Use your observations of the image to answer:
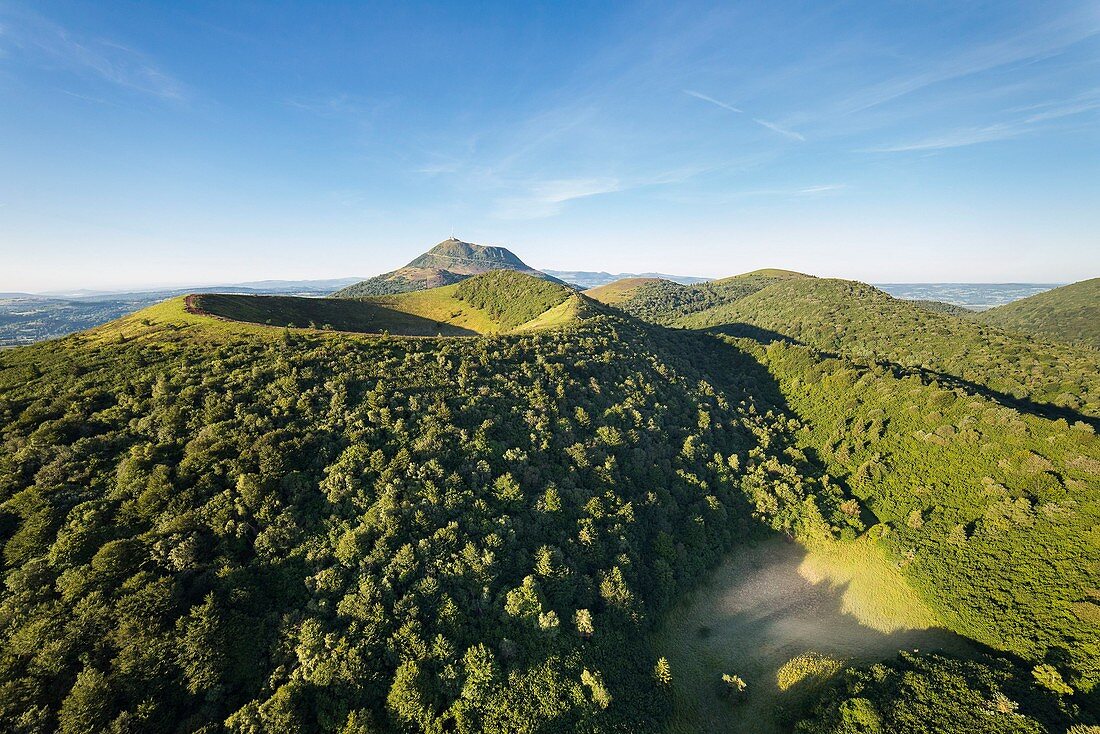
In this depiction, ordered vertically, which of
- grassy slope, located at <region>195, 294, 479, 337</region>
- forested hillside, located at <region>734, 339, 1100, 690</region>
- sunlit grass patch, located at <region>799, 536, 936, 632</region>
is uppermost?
grassy slope, located at <region>195, 294, 479, 337</region>

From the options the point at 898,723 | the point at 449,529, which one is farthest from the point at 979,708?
the point at 449,529

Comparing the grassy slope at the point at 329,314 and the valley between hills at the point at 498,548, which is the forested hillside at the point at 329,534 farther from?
the grassy slope at the point at 329,314

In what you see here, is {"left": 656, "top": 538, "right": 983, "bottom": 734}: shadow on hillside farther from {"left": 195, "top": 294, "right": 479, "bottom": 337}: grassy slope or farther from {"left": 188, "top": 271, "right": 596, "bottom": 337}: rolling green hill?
{"left": 195, "top": 294, "right": 479, "bottom": 337}: grassy slope

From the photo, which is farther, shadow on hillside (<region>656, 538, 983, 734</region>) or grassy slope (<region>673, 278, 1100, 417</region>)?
grassy slope (<region>673, 278, 1100, 417</region>)

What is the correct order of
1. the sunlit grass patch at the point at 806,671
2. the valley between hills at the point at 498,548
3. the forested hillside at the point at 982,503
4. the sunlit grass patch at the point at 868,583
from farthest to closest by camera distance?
the sunlit grass patch at the point at 868,583
the forested hillside at the point at 982,503
the sunlit grass patch at the point at 806,671
the valley between hills at the point at 498,548

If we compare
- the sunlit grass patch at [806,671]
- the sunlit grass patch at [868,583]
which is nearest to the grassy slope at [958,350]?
the sunlit grass patch at [868,583]

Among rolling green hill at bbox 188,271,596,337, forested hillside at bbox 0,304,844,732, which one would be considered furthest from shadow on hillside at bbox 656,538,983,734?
rolling green hill at bbox 188,271,596,337
